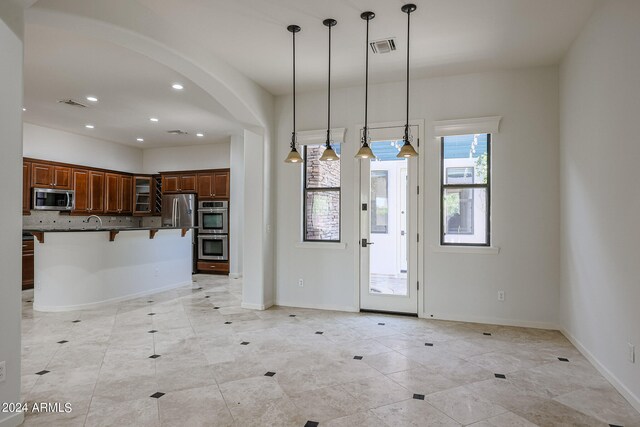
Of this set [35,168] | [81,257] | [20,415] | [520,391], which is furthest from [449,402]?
[35,168]

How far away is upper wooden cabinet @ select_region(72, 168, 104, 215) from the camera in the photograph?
305 inches

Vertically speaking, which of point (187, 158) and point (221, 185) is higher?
→ point (187, 158)

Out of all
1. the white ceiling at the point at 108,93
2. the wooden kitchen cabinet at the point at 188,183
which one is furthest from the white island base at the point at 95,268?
the wooden kitchen cabinet at the point at 188,183

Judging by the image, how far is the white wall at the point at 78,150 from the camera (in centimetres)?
711

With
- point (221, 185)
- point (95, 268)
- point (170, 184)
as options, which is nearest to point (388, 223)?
point (95, 268)

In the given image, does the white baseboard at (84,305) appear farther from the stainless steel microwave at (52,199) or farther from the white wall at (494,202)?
the white wall at (494,202)

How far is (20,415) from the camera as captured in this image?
2.33 meters

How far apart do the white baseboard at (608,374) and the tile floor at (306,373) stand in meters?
0.05

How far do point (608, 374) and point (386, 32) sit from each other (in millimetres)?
3599

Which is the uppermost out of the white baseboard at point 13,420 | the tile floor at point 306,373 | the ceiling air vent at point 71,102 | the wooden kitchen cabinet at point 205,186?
the ceiling air vent at point 71,102

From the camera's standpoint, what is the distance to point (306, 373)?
3.09 metres

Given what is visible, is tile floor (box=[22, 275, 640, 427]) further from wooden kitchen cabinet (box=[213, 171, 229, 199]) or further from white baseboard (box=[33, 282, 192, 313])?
wooden kitchen cabinet (box=[213, 171, 229, 199])

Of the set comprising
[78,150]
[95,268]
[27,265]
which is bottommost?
[27,265]

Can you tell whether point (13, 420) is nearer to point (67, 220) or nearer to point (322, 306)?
point (322, 306)
